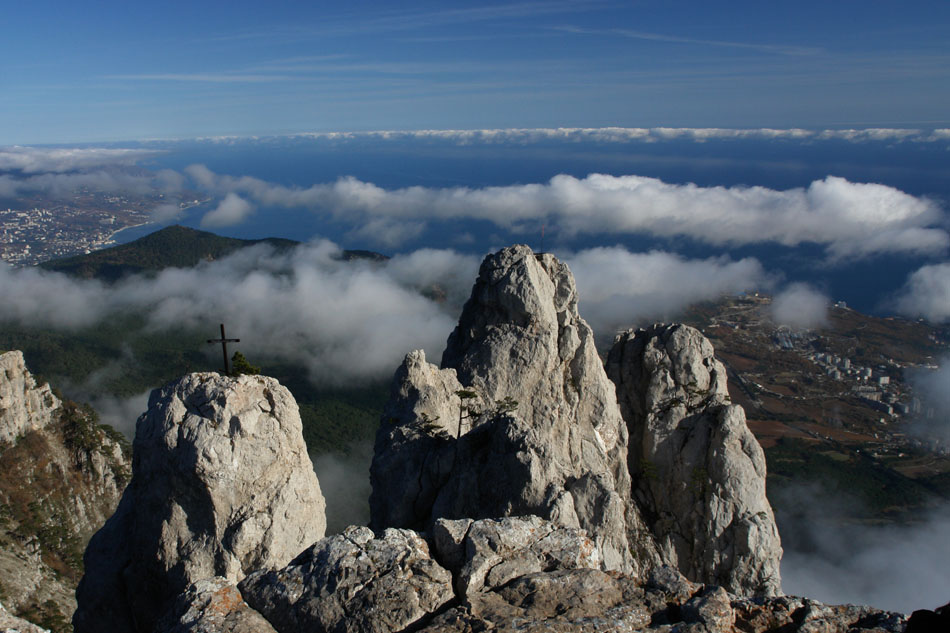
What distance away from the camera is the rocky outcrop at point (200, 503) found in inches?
745

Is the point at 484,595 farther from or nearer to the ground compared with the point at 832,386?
farther from the ground

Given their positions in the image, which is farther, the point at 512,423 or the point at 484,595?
the point at 512,423

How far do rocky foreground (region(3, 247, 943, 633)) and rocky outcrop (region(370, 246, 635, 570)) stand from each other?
0.35ft

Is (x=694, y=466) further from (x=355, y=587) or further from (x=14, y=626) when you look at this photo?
(x=14, y=626)

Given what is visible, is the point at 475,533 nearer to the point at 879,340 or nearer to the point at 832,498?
the point at 832,498

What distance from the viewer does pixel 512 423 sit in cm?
2477

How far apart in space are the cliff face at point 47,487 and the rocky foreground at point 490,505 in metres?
45.5

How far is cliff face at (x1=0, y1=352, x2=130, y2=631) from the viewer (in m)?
56.3

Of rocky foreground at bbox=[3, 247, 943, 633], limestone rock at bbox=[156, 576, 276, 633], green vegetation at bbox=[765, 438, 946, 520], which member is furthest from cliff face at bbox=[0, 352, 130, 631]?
green vegetation at bbox=[765, 438, 946, 520]

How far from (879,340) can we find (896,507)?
127 meters

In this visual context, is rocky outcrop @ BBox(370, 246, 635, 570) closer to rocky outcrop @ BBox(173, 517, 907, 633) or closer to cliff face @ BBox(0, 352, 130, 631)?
rocky outcrop @ BBox(173, 517, 907, 633)

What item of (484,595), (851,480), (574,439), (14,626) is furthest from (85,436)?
(851,480)

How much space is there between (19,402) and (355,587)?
8851cm

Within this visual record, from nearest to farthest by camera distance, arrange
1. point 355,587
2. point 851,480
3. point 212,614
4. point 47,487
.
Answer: point 212,614 → point 355,587 → point 47,487 → point 851,480
